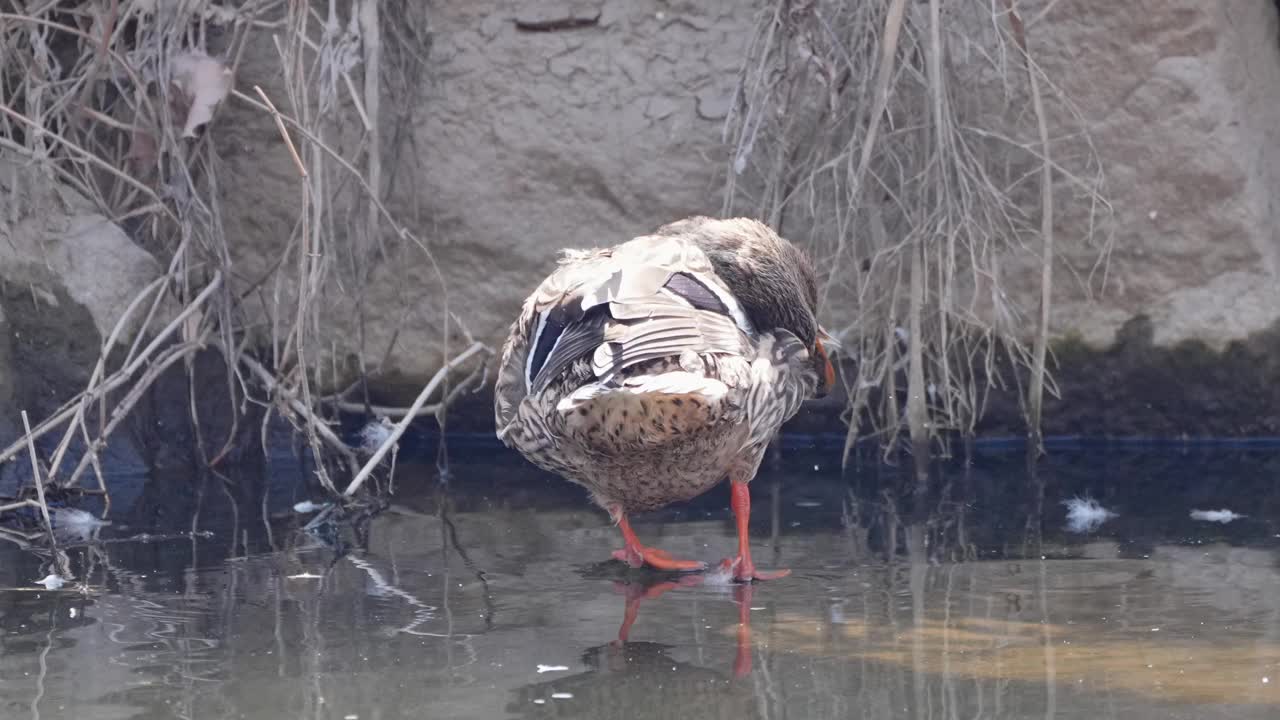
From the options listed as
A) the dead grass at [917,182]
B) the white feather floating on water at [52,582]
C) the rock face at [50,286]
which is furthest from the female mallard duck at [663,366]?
the rock face at [50,286]

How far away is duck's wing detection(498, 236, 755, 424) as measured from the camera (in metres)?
3.27

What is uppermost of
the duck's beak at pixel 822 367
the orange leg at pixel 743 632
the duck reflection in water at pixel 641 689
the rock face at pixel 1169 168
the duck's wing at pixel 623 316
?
the rock face at pixel 1169 168

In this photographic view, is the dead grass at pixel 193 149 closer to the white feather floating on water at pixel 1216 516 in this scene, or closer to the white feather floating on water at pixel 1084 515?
the white feather floating on water at pixel 1084 515

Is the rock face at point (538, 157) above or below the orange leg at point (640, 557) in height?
above

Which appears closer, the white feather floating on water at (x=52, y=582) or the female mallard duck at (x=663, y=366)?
the female mallard duck at (x=663, y=366)

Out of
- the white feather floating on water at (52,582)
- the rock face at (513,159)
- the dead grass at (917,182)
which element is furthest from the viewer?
the rock face at (513,159)

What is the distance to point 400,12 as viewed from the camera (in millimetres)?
5801

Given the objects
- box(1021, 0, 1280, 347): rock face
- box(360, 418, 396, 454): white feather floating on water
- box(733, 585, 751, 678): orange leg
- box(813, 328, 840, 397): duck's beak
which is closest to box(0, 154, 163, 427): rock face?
box(360, 418, 396, 454): white feather floating on water

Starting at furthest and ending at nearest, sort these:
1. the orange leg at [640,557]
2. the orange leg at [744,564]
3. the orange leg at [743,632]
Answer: the orange leg at [640,557] < the orange leg at [744,564] < the orange leg at [743,632]

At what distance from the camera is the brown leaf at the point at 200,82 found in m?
5.29

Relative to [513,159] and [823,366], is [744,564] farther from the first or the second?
[513,159]

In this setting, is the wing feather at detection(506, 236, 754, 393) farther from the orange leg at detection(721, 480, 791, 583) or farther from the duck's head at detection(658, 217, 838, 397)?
the orange leg at detection(721, 480, 791, 583)

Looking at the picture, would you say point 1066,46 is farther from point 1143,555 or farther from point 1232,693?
point 1232,693

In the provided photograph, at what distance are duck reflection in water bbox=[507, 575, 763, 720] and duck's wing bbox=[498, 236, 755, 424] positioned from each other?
59 centimetres
